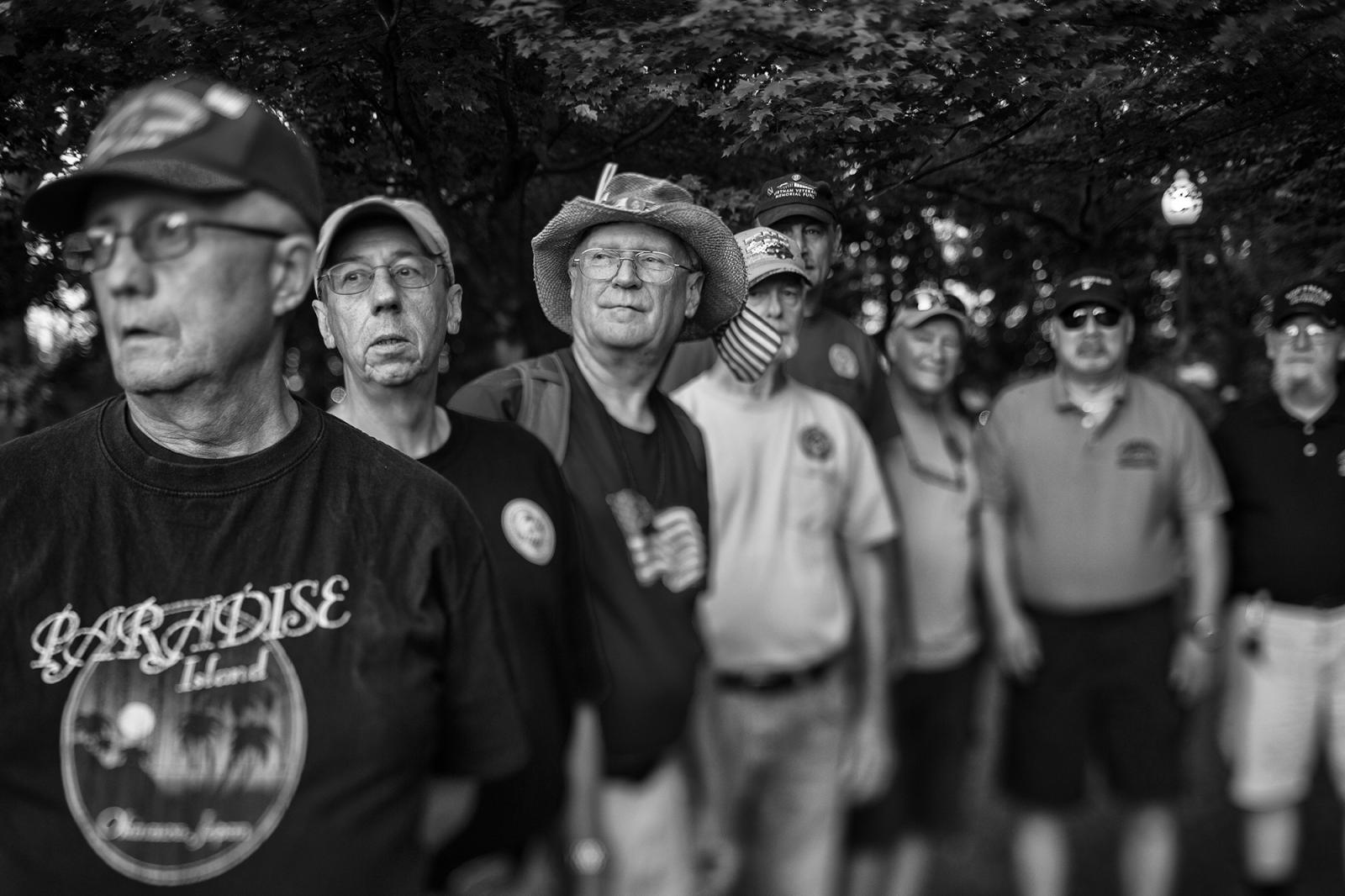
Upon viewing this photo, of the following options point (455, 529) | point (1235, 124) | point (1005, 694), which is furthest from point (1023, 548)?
point (455, 529)

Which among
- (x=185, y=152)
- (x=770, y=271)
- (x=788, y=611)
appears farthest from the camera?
(x=770, y=271)

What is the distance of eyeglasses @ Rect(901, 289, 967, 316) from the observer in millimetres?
4027

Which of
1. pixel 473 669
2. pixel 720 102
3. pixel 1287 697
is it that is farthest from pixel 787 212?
pixel 473 669

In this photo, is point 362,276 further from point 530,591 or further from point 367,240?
point 530,591

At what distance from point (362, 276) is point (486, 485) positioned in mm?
558

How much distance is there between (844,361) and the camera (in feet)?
12.5

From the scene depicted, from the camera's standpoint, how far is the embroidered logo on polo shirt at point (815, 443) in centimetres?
327

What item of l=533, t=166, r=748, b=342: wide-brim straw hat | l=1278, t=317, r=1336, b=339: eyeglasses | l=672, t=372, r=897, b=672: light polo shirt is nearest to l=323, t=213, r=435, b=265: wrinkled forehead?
l=533, t=166, r=748, b=342: wide-brim straw hat

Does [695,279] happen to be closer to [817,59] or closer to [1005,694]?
[817,59]

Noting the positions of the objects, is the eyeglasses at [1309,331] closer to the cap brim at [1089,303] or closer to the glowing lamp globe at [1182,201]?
the cap brim at [1089,303]

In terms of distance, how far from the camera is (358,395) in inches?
100

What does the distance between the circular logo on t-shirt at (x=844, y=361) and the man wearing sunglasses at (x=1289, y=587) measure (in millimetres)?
1312

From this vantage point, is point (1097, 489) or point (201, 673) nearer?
point (201, 673)

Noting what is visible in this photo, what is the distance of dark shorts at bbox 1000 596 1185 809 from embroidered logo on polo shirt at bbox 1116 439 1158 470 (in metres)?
0.41
